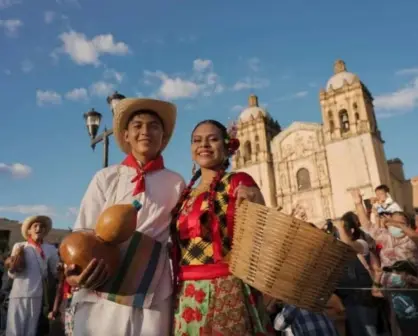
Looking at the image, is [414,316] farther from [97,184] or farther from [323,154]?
[323,154]

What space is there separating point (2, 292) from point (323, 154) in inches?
1205

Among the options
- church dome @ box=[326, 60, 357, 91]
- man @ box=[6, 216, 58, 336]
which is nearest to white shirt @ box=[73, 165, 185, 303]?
man @ box=[6, 216, 58, 336]

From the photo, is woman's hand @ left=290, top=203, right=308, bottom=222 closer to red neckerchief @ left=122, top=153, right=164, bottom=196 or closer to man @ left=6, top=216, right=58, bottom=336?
red neckerchief @ left=122, top=153, right=164, bottom=196

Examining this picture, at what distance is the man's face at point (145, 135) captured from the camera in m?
2.31

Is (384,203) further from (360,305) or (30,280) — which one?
(30,280)

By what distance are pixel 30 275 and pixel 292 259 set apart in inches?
194

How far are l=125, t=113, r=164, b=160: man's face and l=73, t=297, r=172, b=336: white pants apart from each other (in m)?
0.92

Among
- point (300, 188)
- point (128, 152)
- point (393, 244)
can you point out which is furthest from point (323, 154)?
point (128, 152)

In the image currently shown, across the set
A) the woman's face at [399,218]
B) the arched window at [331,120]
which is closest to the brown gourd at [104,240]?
the woman's face at [399,218]

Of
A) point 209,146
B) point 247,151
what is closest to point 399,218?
point 209,146

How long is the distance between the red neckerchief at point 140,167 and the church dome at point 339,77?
→ 114 ft

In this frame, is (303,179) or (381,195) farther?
(303,179)

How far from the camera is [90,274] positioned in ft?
5.41

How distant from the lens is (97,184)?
220 cm
